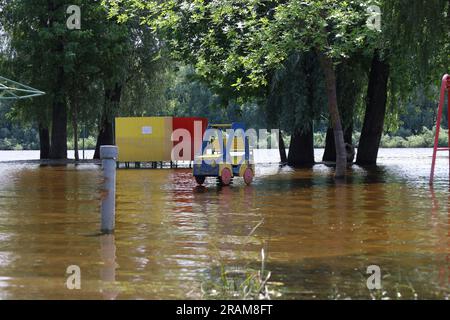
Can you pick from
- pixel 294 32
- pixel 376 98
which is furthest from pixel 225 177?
pixel 376 98

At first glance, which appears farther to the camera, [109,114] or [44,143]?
[44,143]

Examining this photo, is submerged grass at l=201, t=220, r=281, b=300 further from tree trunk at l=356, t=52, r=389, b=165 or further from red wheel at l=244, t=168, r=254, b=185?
tree trunk at l=356, t=52, r=389, b=165

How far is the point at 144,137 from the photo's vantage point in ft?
114

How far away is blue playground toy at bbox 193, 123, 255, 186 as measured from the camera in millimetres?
20531

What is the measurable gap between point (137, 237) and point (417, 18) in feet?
39.9

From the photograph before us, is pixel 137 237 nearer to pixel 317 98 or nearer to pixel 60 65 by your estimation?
pixel 317 98

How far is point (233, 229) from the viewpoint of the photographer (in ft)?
36.1

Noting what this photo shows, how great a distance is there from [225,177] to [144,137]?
14871mm

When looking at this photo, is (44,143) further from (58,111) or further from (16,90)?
(16,90)

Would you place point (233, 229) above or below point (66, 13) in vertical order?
below

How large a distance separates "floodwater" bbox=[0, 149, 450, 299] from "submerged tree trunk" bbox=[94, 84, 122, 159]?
24500 millimetres

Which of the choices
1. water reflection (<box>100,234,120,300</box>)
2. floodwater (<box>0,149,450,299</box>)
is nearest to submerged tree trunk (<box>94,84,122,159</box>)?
floodwater (<box>0,149,450,299</box>)

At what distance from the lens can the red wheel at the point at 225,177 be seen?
20.4 meters

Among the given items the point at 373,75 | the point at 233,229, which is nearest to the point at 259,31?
the point at 373,75
